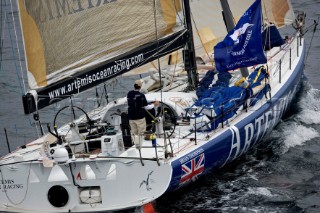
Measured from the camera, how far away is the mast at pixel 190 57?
51.5ft

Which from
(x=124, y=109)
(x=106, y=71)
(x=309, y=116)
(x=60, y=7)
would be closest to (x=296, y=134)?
(x=309, y=116)

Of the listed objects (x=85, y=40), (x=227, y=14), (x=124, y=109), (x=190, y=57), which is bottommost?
(x=124, y=109)

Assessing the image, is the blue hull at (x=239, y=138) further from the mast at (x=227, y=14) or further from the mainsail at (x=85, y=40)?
the mainsail at (x=85, y=40)

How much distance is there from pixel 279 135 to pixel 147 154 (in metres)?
5.10

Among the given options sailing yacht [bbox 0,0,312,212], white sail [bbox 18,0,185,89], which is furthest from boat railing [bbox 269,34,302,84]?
white sail [bbox 18,0,185,89]

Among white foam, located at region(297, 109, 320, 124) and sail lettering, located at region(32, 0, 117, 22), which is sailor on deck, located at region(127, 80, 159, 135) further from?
white foam, located at region(297, 109, 320, 124)

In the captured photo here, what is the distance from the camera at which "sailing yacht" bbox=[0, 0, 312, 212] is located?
43.0 feet

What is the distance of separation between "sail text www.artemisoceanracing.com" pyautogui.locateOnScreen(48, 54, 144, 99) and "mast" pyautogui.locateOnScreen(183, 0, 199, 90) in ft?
5.34

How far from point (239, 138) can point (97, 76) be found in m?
3.10

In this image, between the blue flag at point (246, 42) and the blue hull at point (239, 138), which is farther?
the blue flag at point (246, 42)

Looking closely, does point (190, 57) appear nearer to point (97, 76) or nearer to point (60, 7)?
point (97, 76)

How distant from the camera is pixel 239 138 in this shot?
49.6 ft

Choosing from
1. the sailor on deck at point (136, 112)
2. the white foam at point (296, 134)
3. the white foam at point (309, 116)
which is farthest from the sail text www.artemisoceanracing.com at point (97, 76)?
the white foam at point (309, 116)

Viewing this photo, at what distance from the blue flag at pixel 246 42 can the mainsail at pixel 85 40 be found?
123cm
